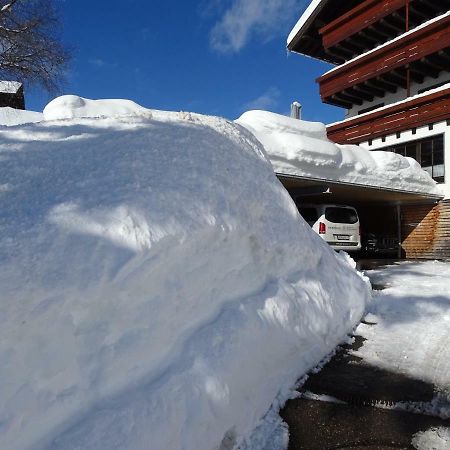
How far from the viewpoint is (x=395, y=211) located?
599 inches

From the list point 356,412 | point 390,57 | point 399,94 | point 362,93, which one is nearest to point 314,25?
point 362,93

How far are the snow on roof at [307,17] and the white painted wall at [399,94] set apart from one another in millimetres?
5301

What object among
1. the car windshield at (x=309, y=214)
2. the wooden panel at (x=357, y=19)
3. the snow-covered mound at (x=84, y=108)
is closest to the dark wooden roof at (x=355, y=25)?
the wooden panel at (x=357, y=19)

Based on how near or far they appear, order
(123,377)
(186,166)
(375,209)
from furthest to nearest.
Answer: (375,209) → (186,166) → (123,377)

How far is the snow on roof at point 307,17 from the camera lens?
68.3 feet

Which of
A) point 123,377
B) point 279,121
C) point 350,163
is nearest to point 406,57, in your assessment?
point 350,163

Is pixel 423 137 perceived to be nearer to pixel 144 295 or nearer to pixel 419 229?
pixel 419 229

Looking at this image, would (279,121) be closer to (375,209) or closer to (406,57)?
(375,209)

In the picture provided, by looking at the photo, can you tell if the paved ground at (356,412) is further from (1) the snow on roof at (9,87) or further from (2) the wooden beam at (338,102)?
(2) the wooden beam at (338,102)

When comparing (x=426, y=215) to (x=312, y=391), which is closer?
(x=312, y=391)

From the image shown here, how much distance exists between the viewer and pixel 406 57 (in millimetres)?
16641

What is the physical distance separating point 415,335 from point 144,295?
3.35 metres

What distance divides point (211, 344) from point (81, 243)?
3.79 feet

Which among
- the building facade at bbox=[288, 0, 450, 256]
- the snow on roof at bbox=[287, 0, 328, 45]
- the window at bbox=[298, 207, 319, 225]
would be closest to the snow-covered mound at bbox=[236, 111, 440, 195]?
the window at bbox=[298, 207, 319, 225]
